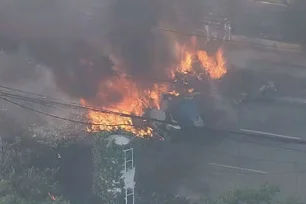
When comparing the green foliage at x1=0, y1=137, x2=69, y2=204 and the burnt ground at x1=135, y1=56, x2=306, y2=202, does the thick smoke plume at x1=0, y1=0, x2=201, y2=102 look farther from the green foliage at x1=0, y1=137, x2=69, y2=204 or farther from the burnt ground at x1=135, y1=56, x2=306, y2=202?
the green foliage at x1=0, y1=137, x2=69, y2=204

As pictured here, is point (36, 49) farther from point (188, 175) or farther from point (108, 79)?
point (188, 175)

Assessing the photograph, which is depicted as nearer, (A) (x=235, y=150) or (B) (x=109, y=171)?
(B) (x=109, y=171)

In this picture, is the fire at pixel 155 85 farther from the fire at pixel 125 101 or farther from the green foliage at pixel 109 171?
the green foliage at pixel 109 171

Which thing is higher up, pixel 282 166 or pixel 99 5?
pixel 99 5

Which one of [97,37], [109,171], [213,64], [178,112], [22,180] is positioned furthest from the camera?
[97,37]

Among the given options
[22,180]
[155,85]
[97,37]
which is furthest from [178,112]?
[22,180]

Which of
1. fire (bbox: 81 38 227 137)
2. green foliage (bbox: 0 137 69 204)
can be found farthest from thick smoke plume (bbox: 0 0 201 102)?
green foliage (bbox: 0 137 69 204)

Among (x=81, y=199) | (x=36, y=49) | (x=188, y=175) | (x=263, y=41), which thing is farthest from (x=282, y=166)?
(x=36, y=49)

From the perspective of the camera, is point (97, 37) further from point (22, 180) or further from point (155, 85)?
point (22, 180)

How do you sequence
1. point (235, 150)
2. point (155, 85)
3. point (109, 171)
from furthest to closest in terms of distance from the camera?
1. point (155, 85)
2. point (235, 150)
3. point (109, 171)
